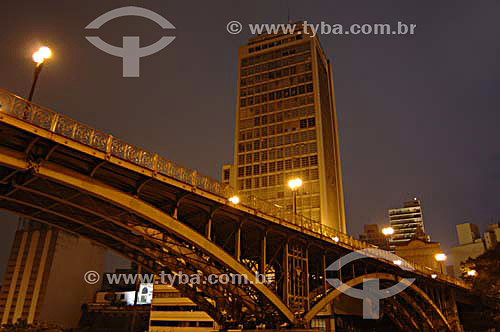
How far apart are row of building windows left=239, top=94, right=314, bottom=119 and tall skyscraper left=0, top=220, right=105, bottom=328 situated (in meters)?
56.5

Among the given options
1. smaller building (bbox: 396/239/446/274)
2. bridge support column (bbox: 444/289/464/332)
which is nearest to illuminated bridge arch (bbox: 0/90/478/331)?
bridge support column (bbox: 444/289/464/332)

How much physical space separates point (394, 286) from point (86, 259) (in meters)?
83.4

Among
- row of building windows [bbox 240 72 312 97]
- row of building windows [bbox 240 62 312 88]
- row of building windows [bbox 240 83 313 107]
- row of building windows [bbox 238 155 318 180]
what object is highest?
row of building windows [bbox 240 62 312 88]

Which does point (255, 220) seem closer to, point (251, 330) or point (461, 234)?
point (251, 330)

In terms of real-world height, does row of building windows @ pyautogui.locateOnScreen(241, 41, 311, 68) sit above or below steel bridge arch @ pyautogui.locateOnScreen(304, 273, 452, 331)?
above

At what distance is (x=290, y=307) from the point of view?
82.7 feet

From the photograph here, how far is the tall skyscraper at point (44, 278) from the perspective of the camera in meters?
93.1

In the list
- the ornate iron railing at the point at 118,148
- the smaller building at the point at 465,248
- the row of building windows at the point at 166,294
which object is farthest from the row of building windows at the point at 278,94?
the smaller building at the point at 465,248

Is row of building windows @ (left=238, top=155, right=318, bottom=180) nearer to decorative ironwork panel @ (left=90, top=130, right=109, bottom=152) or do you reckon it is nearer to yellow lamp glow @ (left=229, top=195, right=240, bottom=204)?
yellow lamp glow @ (left=229, top=195, right=240, bottom=204)

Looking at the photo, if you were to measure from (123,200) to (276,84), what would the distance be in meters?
67.1

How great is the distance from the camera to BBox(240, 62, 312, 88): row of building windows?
79562 millimetres

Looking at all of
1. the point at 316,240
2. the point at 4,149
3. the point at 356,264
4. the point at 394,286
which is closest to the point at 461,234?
the point at 394,286

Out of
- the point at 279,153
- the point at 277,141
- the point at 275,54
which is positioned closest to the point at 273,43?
the point at 275,54

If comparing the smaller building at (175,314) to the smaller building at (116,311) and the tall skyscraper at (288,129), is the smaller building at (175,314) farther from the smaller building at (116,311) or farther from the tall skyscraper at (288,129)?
the tall skyscraper at (288,129)
